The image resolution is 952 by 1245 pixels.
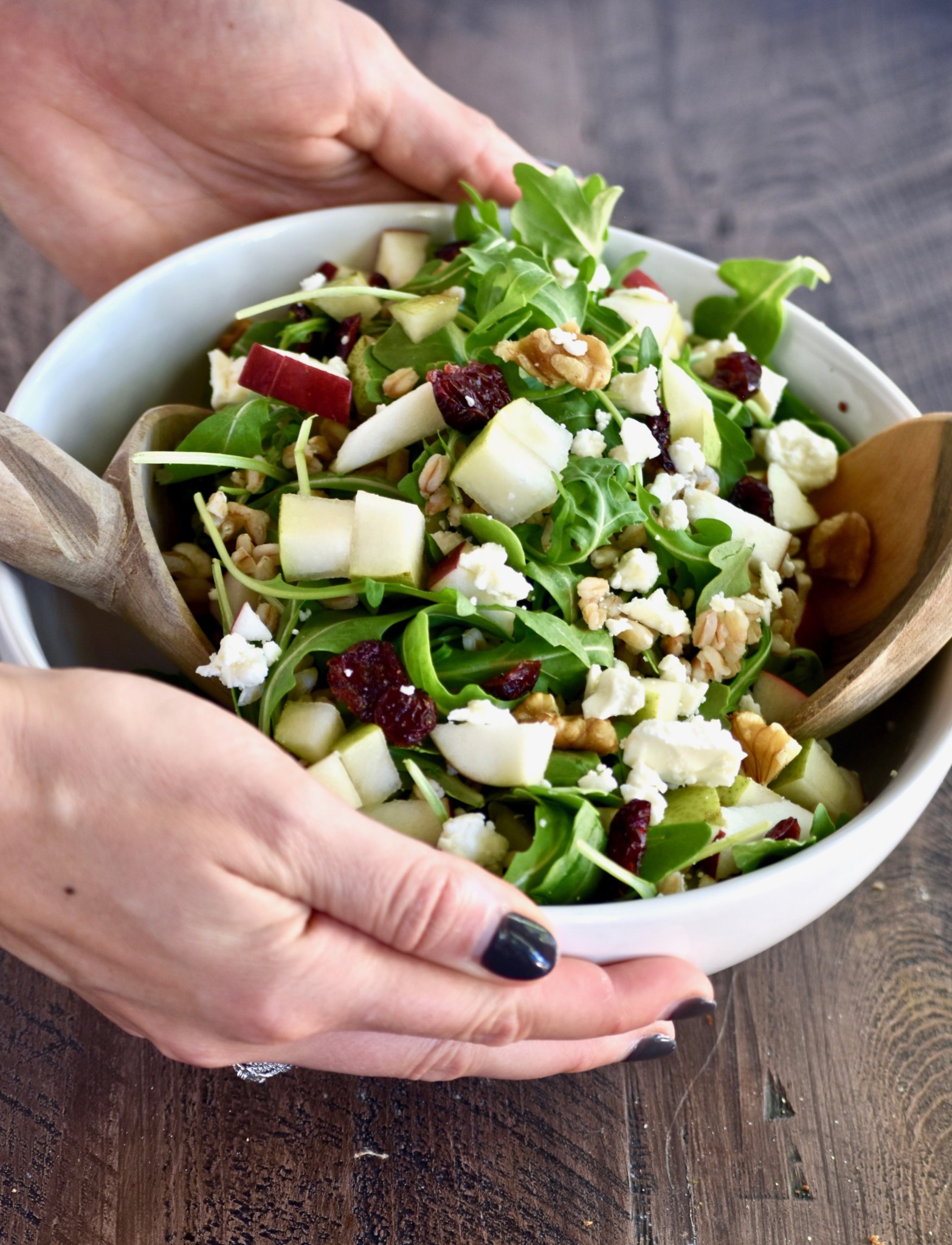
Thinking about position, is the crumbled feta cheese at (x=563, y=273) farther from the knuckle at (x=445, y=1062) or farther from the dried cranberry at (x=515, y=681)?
the knuckle at (x=445, y=1062)

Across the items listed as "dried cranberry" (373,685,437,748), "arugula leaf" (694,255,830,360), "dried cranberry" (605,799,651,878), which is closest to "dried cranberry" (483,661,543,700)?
"dried cranberry" (373,685,437,748)

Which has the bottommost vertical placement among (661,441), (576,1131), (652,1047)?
(576,1131)

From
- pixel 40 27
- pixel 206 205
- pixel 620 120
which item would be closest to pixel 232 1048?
pixel 206 205

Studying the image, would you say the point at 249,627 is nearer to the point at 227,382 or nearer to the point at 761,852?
the point at 227,382

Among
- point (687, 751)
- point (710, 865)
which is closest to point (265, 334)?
point (687, 751)

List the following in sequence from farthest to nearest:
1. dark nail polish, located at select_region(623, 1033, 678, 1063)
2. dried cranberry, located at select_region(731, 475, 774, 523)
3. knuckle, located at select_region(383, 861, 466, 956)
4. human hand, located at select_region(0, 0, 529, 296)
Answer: human hand, located at select_region(0, 0, 529, 296), dried cranberry, located at select_region(731, 475, 774, 523), dark nail polish, located at select_region(623, 1033, 678, 1063), knuckle, located at select_region(383, 861, 466, 956)

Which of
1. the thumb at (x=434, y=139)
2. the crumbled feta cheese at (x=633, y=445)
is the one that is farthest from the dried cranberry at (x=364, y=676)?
the thumb at (x=434, y=139)

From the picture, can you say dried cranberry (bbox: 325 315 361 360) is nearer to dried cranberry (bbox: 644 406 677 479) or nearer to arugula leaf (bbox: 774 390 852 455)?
dried cranberry (bbox: 644 406 677 479)
